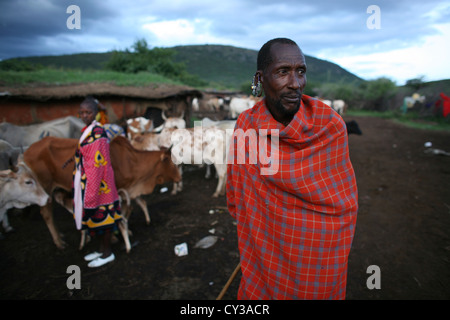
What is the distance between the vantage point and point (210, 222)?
5094 millimetres

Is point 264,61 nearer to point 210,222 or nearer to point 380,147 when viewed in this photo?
point 210,222

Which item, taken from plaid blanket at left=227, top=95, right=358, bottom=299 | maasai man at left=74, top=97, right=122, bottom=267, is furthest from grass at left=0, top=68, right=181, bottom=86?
plaid blanket at left=227, top=95, right=358, bottom=299

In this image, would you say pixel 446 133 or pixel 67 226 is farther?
pixel 446 133

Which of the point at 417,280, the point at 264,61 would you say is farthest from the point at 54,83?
the point at 417,280

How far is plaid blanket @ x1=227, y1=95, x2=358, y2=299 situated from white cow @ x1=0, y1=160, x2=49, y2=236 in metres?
3.71

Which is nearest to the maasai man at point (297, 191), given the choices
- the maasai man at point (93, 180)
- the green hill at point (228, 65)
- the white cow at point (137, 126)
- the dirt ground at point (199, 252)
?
the dirt ground at point (199, 252)

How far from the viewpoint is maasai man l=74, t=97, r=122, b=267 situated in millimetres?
3354

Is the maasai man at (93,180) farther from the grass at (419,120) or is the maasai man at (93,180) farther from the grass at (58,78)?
the grass at (419,120)

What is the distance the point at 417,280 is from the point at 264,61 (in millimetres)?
3601

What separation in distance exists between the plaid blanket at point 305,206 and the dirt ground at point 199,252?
6.33ft

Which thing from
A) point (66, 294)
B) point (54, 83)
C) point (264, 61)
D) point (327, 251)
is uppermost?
point (54, 83)

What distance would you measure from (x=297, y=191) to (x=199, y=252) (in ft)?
9.98

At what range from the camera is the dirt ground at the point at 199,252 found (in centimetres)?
328

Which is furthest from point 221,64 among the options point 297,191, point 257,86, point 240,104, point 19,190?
point 297,191
